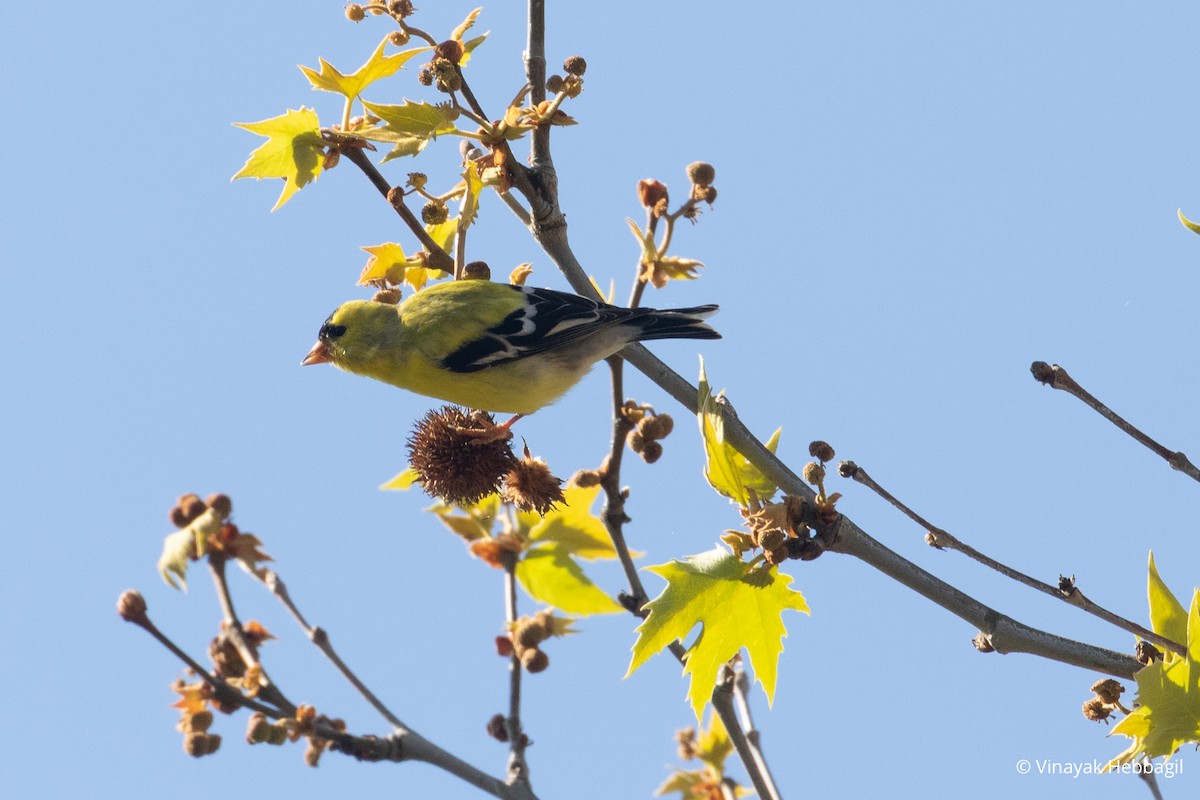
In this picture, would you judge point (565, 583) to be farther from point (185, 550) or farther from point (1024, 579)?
point (1024, 579)

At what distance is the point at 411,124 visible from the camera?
10.5 ft

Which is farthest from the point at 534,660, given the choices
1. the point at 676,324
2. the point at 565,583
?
the point at 676,324

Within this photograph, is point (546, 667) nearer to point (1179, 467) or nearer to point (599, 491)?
point (599, 491)

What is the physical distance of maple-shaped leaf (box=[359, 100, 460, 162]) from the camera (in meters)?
3.14

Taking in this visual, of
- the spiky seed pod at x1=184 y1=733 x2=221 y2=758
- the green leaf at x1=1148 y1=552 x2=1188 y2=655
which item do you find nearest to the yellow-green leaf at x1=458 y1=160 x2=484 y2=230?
the spiky seed pod at x1=184 y1=733 x2=221 y2=758

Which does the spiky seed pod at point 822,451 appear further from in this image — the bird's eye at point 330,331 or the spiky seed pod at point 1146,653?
the bird's eye at point 330,331

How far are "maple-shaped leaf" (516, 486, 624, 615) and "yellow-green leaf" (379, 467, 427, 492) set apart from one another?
1.33ft

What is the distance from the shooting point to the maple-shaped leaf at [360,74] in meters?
3.35

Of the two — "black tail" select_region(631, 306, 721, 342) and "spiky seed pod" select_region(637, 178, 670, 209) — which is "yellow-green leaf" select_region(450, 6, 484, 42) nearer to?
"spiky seed pod" select_region(637, 178, 670, 209)

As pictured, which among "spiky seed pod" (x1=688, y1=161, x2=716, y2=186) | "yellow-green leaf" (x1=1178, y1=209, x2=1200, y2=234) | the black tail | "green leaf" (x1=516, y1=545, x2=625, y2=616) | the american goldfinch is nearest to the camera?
"yellow-green leaf" (x1=1178, y1=209, x2=1200, y2=234)

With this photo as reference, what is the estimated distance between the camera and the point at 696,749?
4496 millimetres

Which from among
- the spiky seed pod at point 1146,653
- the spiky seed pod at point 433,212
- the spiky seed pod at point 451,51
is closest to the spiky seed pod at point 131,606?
the spiky seed pod at point 433,212

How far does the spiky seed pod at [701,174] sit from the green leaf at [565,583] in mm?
1395

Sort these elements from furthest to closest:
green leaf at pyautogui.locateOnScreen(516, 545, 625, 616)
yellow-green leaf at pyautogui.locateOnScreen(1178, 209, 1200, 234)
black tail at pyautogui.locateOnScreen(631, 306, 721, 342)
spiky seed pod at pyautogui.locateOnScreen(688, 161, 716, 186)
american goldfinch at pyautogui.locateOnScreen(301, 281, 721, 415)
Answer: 1. black tail at pyautogui.locateOnScreen(631, 306, 721, 342)
2. american goldfinch at pyautogui.locateOnScreen(301, 281, 721, 415)
3. green leaf at pyautogui.locateOnScreen(516, 545, 625, 616)
4. spiky seed pod at pyautogui.locateOnScreen(688, 161, 716, 186)
5. yellow-green leaf at pyautogui.locateOnScreen(1178, 209, 1200, 234)
